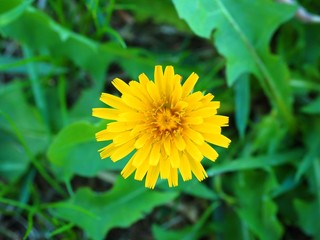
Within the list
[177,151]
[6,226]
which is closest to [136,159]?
[177,151]

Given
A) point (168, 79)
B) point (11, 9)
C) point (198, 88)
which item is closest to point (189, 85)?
point (168, 79)

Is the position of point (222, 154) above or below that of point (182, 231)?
above

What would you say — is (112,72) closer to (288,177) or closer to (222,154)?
(222,154)

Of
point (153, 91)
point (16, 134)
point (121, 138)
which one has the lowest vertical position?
point (121, 138)

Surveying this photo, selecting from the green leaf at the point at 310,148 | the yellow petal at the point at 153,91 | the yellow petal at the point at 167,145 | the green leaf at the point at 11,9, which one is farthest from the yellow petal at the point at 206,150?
the green leaf at the point at 11,9

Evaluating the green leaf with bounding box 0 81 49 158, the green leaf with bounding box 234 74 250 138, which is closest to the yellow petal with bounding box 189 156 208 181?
the green leaf with bounding box 234 74 250 138

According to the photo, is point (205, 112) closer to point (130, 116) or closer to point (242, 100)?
point (130, 116)

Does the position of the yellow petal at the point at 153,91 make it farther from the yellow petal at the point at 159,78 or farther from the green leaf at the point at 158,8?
the green leaf at the point at 158,8

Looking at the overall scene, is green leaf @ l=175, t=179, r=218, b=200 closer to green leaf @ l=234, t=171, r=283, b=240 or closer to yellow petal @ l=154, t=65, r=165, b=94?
green leaf @ l=234, t=171, r=283, b=240
